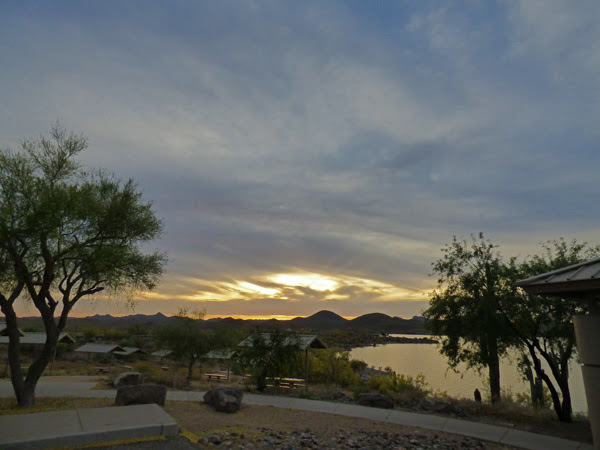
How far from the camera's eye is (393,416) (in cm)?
1272

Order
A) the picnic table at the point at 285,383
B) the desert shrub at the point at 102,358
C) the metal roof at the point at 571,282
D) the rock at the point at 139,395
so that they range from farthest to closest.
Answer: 1. the desert shrub at the point at 102,358
2. the picnic table at the point at 285,383
3. the rock at the point at 139,395
4. the metal roof at the point at 571,282

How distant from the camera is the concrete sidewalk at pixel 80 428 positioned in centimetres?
698

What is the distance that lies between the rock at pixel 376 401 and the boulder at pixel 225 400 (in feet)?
15.9

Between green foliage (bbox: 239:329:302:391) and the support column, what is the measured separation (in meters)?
13.2

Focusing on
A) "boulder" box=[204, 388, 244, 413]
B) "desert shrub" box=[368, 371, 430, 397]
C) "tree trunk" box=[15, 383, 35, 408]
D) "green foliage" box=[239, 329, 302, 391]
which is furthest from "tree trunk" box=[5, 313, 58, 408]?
"desert shrub" box=[368, 371, 430, 397]

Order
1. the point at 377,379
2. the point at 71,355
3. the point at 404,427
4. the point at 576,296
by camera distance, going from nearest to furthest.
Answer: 1. the point at 576,296
2. the point at 404,427
3. the point at 377,379
4. the point at 71,355

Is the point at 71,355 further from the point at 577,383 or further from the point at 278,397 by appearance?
the point at 577,383

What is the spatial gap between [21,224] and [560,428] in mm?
18843

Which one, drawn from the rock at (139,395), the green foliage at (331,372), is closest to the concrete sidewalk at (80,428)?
the rock at (139,395)

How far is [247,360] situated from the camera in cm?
1928

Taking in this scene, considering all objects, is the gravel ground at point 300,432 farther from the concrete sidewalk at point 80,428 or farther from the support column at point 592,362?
the support column at point 592,362

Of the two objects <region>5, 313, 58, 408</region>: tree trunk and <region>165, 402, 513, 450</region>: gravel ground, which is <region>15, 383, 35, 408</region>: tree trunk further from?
<region>165, 402, 513, 450</region>: gravel ground

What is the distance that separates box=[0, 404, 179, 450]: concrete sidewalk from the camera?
6982mm

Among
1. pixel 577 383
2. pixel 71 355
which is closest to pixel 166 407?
pixel 577 383
